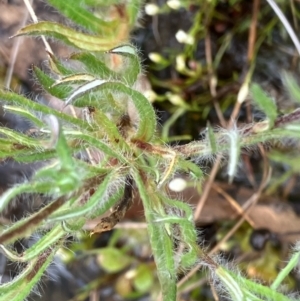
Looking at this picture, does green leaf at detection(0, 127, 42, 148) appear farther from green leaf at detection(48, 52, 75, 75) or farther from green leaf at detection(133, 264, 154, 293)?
green leaf at detection(133, 264, 154, 293)

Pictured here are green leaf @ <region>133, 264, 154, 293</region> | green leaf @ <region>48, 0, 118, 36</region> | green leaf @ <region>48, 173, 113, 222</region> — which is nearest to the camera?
green leaf @ <region>48, 173, 113, 222</region>

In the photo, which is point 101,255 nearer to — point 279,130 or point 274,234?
point 274,234

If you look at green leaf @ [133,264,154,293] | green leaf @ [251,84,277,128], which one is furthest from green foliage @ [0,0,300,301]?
green leaf @ [133,264,154,293]

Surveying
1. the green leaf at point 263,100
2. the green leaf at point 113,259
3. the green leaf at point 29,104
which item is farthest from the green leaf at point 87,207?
the green leaf at point 113,259

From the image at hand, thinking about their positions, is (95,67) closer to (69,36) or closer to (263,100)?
(69,36)

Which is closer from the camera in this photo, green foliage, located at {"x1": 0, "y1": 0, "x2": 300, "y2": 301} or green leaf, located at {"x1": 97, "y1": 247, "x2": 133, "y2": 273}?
green foliage, located at {"x1": 0, "y1": 0, "x2": 300, "y2": 301}

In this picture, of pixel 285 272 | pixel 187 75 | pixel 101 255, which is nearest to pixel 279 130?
pixel 285 272

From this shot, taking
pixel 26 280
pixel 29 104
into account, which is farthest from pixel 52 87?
pixel 26 280

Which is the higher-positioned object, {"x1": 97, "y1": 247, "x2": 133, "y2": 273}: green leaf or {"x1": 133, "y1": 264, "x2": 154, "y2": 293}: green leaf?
{"x1": 97, "y1": 247, "x2": 133, "y2": 273}: green leaf
